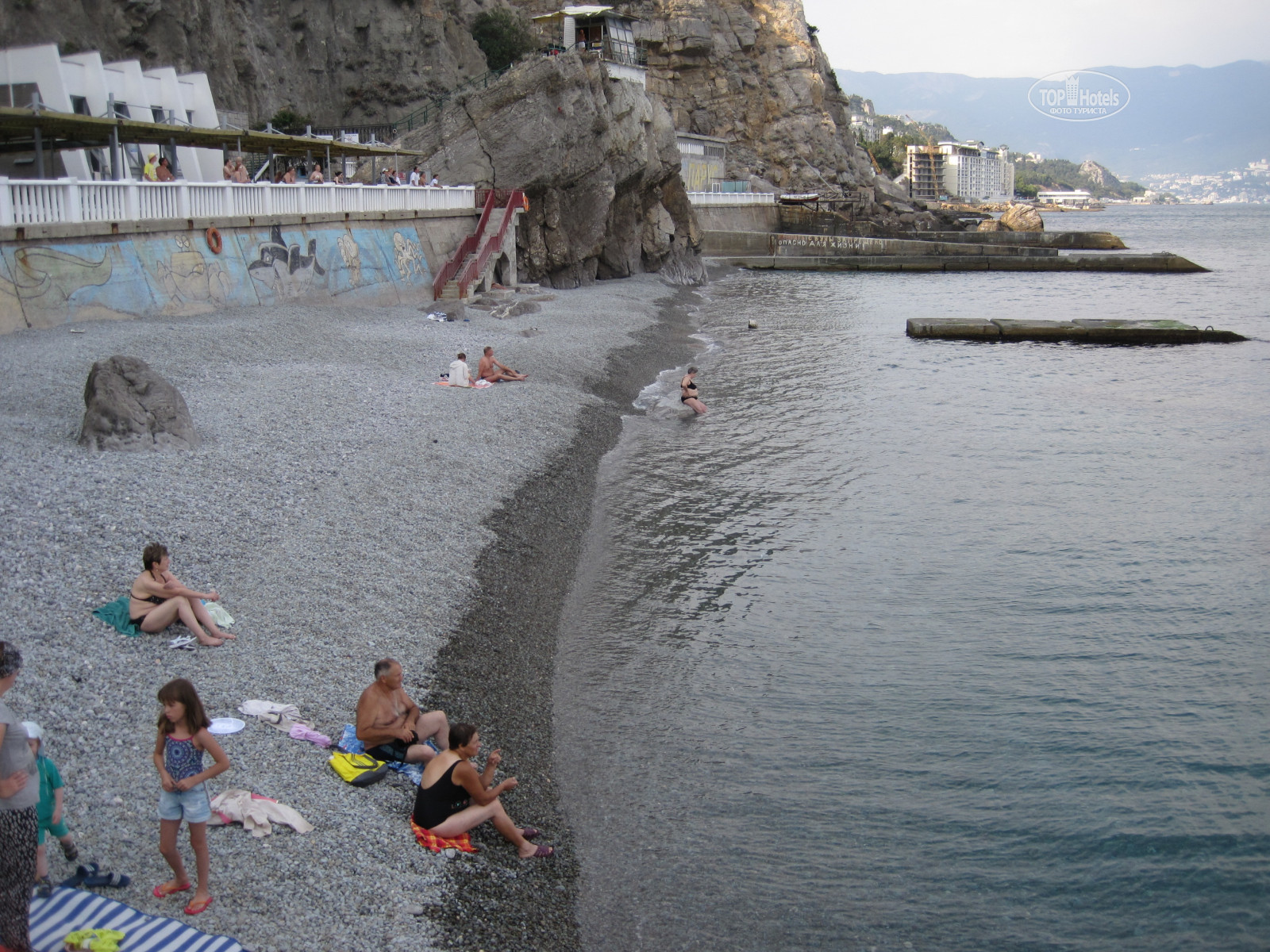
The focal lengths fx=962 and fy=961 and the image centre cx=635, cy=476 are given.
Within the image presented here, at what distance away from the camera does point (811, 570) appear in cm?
1349

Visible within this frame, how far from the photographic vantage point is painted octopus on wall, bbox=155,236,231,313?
21.5 metres

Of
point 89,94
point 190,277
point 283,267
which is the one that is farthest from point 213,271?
point 89,94

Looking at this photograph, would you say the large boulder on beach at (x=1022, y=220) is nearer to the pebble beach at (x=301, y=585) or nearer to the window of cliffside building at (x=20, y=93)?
the pebble beach at (x=301, y=585)

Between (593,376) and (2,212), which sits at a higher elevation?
(2,212)

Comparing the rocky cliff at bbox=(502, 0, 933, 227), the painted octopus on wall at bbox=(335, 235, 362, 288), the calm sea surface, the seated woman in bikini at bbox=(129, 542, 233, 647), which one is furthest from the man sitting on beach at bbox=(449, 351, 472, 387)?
the rocky cliff at bbox=(502, 0, 933, 227)

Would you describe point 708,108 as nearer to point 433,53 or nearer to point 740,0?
point 740,0

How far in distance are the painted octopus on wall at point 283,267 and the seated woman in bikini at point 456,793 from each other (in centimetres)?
2043

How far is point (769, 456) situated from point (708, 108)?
272 feet

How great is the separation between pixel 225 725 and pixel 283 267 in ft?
67.2

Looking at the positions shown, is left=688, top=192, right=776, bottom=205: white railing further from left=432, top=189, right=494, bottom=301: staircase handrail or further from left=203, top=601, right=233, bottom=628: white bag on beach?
left=203, top=601, right=233, bottom=628: white bag on beach

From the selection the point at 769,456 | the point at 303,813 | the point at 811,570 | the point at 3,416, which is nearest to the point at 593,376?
the point at 769,456

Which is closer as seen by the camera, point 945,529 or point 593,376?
point 945,529

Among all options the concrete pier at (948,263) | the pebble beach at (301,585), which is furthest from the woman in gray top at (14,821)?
the concrete pier at (948,263)

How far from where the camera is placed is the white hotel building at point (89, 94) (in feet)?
94.7
